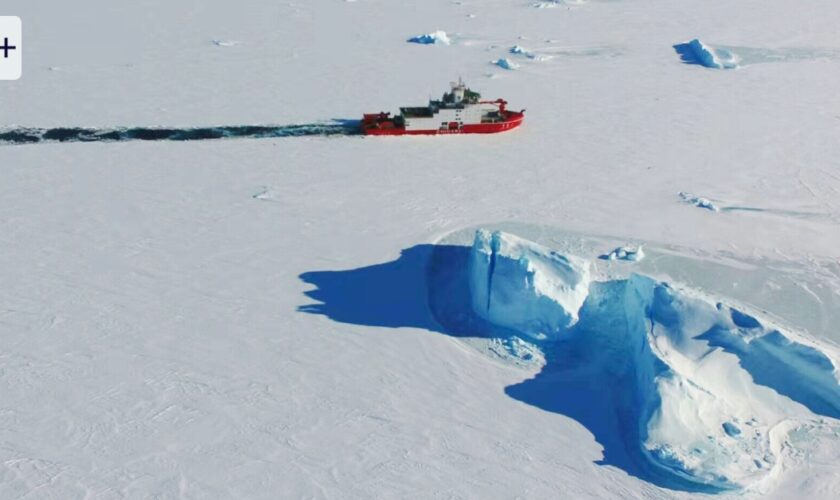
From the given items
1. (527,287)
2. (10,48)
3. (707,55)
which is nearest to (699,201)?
(527,287)

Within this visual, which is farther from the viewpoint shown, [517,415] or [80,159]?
[80,159]

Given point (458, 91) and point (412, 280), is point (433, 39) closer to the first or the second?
point (458, 91)

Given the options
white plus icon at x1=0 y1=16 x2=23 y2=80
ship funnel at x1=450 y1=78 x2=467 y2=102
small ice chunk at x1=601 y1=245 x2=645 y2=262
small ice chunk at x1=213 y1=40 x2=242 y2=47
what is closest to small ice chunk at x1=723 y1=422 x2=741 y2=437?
small ice chunk at x1=601 y1=245 x2=645 y2=262

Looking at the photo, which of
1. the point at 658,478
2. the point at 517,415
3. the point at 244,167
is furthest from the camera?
the point at 244,167

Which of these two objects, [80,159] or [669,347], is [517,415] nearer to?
[669,347]

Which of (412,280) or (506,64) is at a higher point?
(506,64)

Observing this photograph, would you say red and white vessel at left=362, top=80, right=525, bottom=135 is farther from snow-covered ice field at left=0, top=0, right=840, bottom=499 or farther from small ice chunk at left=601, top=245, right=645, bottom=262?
small ice chunk at left=601, top=245, right=645, bottom=262

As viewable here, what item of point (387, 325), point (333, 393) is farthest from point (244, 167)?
point (333, 393)
